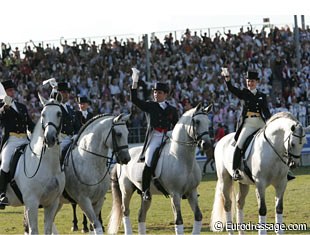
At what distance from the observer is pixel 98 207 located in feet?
51.7

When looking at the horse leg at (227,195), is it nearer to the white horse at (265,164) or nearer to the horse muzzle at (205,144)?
the white horse at (265,164)

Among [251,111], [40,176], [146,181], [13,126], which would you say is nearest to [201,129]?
[146,181]

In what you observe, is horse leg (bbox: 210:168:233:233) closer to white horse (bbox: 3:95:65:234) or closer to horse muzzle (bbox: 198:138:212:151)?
horse muzzle (bbox: 198:138:212:151)

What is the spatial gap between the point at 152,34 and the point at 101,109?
735cm

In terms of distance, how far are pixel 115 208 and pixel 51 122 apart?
4371 millimetres

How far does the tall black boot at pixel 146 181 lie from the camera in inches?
658

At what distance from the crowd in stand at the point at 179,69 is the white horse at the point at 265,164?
15.7 meters

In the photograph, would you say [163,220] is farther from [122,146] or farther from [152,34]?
[152,34]

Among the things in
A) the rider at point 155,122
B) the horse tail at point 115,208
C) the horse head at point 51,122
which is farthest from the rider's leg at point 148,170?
the horse head at point 51,122

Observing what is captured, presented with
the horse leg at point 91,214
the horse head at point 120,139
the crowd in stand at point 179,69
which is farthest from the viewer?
the crowd in stand at point 179,69

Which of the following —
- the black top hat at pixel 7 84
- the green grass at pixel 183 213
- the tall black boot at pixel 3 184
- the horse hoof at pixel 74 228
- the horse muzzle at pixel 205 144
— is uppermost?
the black top hat at pixel 7 84

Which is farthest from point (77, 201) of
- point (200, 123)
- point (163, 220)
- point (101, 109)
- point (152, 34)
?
point (152, 34)

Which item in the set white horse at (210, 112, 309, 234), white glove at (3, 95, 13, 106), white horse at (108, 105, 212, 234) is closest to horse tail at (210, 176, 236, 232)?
white horse at (210, 112, 309, 234)

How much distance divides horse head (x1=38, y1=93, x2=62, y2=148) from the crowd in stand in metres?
19.6
